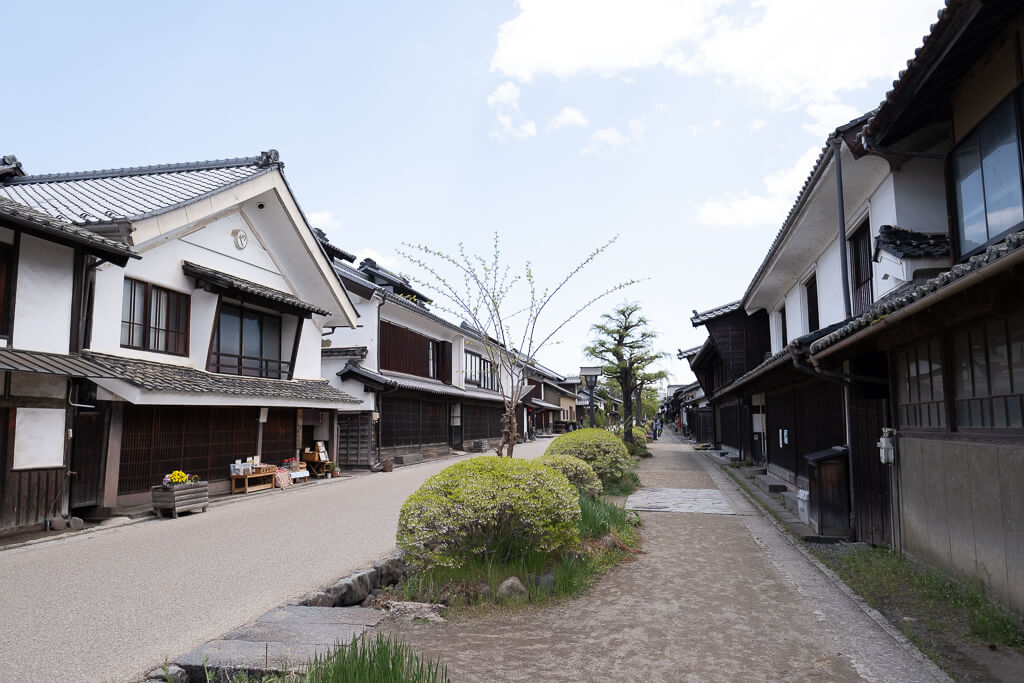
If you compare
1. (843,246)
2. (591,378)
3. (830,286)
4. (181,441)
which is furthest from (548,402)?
(843,246)

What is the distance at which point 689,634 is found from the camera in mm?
5574

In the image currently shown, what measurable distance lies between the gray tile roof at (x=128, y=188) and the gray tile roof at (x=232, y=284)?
1569mm

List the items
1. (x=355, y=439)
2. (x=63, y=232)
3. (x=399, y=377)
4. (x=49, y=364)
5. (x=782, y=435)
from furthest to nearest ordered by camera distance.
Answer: (x=399, y=377), (x=355, y=439), (x=782, y=435), (x=63, y=232), (x=49, y=364)

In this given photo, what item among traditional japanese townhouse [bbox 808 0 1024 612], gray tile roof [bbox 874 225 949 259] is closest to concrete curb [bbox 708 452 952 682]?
traditional japanese townhouse [bbox 808 0 1024 612]

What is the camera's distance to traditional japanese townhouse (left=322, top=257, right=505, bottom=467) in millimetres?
21906

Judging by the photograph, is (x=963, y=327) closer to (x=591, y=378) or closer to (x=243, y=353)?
(x=243, y=353)

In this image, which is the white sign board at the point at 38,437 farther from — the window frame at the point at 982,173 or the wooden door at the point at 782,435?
the wooden door at the point at 782,435

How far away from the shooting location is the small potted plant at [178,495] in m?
12.0

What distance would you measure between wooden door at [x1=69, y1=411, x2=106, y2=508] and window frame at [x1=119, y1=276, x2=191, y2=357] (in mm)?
1827

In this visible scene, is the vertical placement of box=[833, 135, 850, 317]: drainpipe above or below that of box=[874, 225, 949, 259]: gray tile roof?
above

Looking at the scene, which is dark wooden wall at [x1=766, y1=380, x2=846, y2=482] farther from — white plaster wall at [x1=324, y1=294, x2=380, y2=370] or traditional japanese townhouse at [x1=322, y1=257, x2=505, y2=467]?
white plaster wall at [x1=324, y1=294, x2=380, y2=370]

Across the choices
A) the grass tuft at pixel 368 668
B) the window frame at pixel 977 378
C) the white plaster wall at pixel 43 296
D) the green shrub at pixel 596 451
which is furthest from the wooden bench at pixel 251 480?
the window frame at pixel 977 378


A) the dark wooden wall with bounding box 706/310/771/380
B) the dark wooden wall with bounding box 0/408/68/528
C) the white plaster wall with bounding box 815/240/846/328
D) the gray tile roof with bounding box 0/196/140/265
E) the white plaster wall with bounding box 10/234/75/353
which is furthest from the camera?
the dark wooden wall with bounding box 706/310/771/380

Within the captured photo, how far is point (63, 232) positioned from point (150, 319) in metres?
3.94
